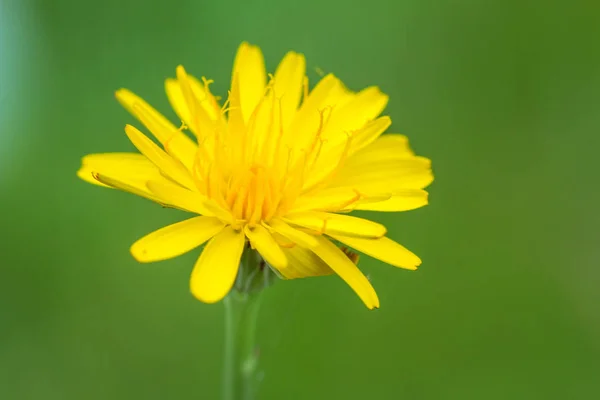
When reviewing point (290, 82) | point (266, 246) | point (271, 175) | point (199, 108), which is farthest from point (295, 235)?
point (290, 82)

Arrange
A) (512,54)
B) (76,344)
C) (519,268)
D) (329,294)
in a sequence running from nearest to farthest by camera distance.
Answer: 1. (76,344)
2. (329,294)
3. (519,268)
4. (512,54)

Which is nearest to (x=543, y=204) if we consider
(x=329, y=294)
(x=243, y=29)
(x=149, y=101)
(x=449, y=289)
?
(x=449, y=289)

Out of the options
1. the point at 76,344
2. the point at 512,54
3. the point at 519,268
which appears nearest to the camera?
the point at 76,344

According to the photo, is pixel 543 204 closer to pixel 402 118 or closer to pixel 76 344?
pixel 402 118

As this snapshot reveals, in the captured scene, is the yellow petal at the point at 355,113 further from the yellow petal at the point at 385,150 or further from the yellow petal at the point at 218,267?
the yellow petal at the point at 218,267

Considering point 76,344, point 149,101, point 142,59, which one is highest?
point 142,59

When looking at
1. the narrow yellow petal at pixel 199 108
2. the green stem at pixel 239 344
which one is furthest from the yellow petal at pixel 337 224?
the narrow yellow petal at pixel 199 108

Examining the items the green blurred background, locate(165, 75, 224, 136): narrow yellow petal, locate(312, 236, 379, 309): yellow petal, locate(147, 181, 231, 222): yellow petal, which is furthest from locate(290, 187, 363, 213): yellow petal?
the green blurred background

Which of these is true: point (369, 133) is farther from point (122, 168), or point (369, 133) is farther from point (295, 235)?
point (122, 168)
